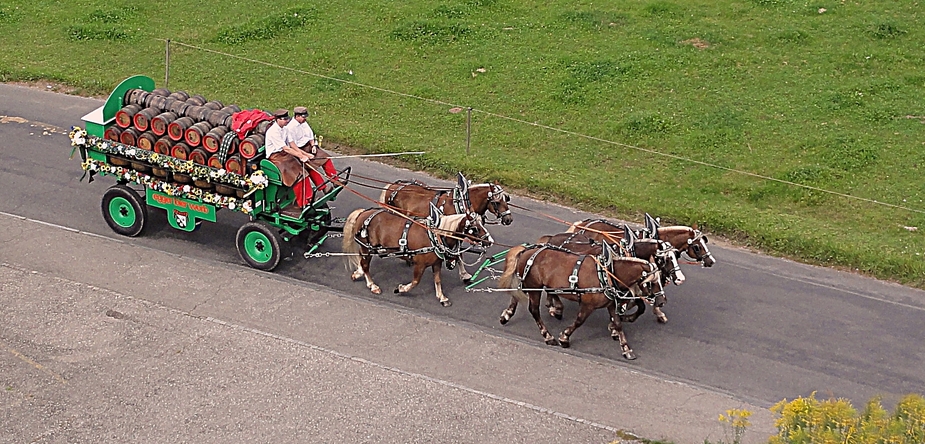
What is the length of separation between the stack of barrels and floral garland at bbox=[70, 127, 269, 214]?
102mm

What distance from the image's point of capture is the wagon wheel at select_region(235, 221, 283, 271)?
46.7 feet

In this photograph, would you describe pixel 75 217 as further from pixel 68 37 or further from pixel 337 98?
pixel 68 37

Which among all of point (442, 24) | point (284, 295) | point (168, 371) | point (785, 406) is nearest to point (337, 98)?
point (442, 24)

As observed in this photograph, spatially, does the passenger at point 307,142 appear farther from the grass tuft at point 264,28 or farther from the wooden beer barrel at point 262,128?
the grass tuft at point 264,28

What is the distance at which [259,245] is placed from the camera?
14.5 m

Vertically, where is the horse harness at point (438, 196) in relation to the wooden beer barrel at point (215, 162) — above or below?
below

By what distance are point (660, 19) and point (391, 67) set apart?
22.0 ft

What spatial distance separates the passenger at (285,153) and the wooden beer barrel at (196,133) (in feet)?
2.85

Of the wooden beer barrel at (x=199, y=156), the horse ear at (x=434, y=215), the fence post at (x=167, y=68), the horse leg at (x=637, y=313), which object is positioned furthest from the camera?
the fence post at (x=167, y=68)

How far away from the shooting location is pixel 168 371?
12375mm

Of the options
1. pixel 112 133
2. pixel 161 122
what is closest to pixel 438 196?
pixel 161 122

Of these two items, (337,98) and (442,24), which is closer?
(337,98)

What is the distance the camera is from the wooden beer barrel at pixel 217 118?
1428 cm

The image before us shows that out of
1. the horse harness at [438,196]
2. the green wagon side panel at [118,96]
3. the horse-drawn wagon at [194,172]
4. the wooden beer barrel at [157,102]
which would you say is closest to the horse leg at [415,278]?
the horse harness at [438,196]
